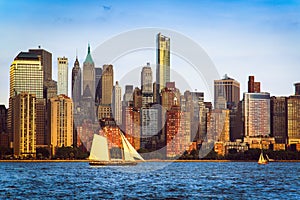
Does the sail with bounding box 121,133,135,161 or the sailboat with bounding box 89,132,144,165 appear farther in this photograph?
the sailboat with bounding box 89,132,144,165

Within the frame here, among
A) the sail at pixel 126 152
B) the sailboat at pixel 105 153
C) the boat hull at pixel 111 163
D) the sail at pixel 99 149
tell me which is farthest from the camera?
the sail at pixel 99 149

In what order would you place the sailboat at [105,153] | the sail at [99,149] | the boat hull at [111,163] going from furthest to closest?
1. the sail at [99,149]
2. the boat hull at [111,163]
3. the sailboat at [105,153]

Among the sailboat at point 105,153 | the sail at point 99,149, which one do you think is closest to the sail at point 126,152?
the sailboat at point 105,153

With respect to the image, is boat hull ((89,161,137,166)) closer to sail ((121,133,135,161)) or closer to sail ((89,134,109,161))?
sail ((121,133,135,161))

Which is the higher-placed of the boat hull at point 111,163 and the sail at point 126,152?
the sail at point 126,152

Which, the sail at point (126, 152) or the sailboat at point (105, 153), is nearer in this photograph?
the sail at point (126, 152)

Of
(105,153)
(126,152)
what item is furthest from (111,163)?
(126,152)

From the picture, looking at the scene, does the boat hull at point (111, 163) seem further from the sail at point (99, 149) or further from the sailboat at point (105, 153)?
the sail at point (99, 149)

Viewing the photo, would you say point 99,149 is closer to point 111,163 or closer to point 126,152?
point 111,163

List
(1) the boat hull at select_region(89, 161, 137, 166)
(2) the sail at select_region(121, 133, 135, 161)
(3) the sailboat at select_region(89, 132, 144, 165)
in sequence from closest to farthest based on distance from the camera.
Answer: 1. (2) the sail at select_region(121, 133, 135, 161)
2. (3) the sailboat at select_region(89, 132, 144, 165)
3. (1) the boat hull at select_region(89, 161, 137, 166)

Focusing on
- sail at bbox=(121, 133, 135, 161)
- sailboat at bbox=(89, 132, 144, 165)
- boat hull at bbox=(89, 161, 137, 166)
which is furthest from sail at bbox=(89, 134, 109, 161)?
sail at bbox=(121, 133, 135, 161)
